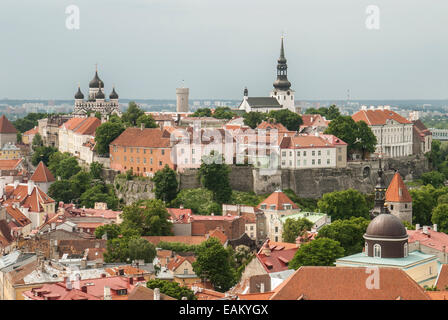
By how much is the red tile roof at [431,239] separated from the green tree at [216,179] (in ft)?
54.3

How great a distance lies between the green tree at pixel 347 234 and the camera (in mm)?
45919

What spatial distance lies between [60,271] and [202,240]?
16573 millimetres

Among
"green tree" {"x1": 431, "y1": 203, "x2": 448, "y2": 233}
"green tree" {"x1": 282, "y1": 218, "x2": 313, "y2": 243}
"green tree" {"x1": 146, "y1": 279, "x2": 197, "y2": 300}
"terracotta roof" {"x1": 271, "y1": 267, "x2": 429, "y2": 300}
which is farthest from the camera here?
"green tree" {"x1": 431, "y1": 203, "x2": 448, "y2": 233}

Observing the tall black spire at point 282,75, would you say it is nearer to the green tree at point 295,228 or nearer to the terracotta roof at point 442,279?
the green tree at point 295,228

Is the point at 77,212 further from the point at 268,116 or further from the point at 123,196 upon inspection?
the point at 268,116

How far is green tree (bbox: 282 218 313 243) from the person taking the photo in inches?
2067

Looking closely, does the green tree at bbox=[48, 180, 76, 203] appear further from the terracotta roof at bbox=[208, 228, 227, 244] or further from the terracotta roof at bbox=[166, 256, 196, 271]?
the terracotta roof at bbox=[166, 256, 196, 271]

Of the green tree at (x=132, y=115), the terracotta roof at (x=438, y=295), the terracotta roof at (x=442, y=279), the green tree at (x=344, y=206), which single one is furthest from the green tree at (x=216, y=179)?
the terracotta roof at (x=438, y=295)

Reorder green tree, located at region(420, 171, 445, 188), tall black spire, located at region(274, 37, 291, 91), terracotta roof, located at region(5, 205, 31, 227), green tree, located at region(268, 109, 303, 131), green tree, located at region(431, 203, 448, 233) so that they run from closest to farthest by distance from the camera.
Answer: green tree, located at region(431, 203, 448, 233) < terracotta roof, located at region(5, 205, 31, 227) < green tree, located at region(420, 171, 445, 188) < green tree, located at region(268, 109, 303, 131) < tall black spire, located at region(274, 37, 291, 91)

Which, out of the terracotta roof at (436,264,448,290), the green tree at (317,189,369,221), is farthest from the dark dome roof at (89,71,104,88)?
the terracotta roof at (436,264,448,290)

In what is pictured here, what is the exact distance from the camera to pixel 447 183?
78750 millimetres

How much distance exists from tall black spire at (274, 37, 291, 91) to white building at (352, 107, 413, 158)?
21.9 metres

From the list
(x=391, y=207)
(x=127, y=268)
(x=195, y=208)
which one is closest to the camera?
(x=127, y=268)
